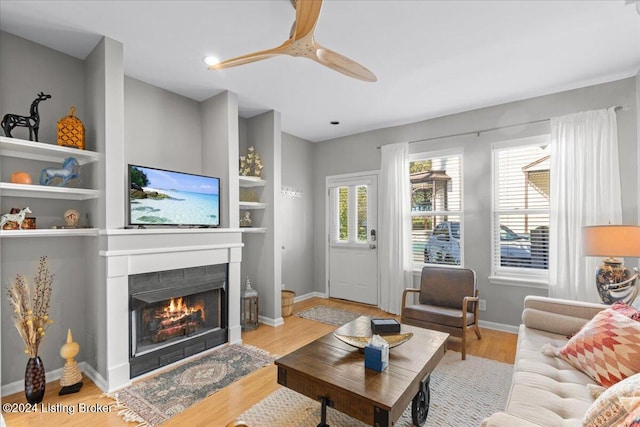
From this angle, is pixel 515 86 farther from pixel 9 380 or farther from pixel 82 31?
pixel 9 380

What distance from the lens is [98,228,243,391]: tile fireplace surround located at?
7.75 ft

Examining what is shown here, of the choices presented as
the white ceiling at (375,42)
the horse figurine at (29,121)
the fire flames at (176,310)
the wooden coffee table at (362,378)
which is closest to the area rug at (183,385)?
the fire flames at (176,310)

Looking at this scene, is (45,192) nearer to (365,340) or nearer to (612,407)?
(365,340)

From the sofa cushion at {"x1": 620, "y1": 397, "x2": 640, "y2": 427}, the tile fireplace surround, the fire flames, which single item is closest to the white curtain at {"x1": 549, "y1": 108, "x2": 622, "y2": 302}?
the sofa cushion at {"x1": 620, "y1": 397, "x2": 640, "y2": 427}

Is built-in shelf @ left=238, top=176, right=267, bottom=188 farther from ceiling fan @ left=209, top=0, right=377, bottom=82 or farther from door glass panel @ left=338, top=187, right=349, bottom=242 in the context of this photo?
ceiling fan @ left=209, top=0, right=377, bottom=82

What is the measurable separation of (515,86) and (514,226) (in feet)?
5.21

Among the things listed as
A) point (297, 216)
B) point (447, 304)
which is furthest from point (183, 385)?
point (297, 216)

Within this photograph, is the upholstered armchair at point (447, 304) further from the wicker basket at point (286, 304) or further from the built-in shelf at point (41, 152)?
the built-in shelf at point (41, 152)

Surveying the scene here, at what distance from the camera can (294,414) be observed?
2.04 metres

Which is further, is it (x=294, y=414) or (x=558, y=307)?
(x=558, y=307)

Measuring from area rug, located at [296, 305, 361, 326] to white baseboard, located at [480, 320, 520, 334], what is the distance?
1.56 meters

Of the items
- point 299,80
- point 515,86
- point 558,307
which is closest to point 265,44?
point 299,80

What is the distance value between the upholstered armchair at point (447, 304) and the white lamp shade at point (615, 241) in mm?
1085

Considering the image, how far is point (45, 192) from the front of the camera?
7.92 feet
